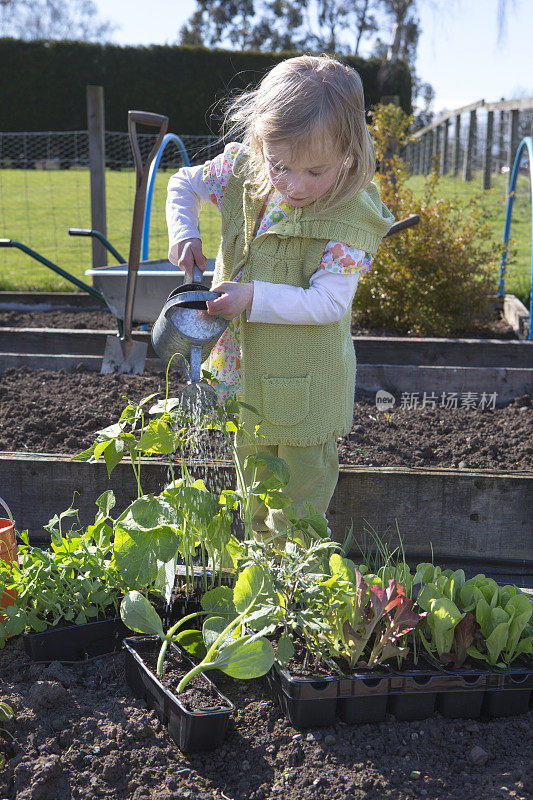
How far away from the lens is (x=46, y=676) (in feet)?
5.06

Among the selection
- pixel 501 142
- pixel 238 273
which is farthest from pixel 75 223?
pixel 238 273

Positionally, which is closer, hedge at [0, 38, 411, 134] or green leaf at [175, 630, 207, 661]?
green leaf at [175, 630, 207, 661]

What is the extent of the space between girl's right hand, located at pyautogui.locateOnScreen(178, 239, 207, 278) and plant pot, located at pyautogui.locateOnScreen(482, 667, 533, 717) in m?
1.17

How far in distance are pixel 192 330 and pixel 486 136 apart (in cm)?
953

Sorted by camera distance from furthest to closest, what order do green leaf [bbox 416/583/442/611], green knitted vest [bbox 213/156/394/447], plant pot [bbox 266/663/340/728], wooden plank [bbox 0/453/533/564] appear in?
wooden plank [bbox 0/453/533/564], green knitted vest [bbox 213/156/394/447], green leaf [bbox 416/583/442/611], plant pot [bbox 266/663/340/728]

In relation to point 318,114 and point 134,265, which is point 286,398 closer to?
point 318,114

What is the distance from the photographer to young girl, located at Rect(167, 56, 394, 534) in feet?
5.06

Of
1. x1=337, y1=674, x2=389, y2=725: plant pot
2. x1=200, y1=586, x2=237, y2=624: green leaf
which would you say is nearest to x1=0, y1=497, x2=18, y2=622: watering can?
x1=200, y1=586, x2=237, y2=624: green leaf

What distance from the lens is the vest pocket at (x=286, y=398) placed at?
1.83 meters

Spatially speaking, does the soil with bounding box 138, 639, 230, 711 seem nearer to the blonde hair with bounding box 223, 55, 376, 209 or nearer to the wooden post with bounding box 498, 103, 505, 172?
the blonde hair with bounding box 223, 55, 376, 209

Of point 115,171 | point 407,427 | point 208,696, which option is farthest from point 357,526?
point 115,171

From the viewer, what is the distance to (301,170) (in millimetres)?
1562

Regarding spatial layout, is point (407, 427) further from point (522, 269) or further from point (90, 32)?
point (90, 32)

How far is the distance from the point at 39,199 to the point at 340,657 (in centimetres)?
1157
